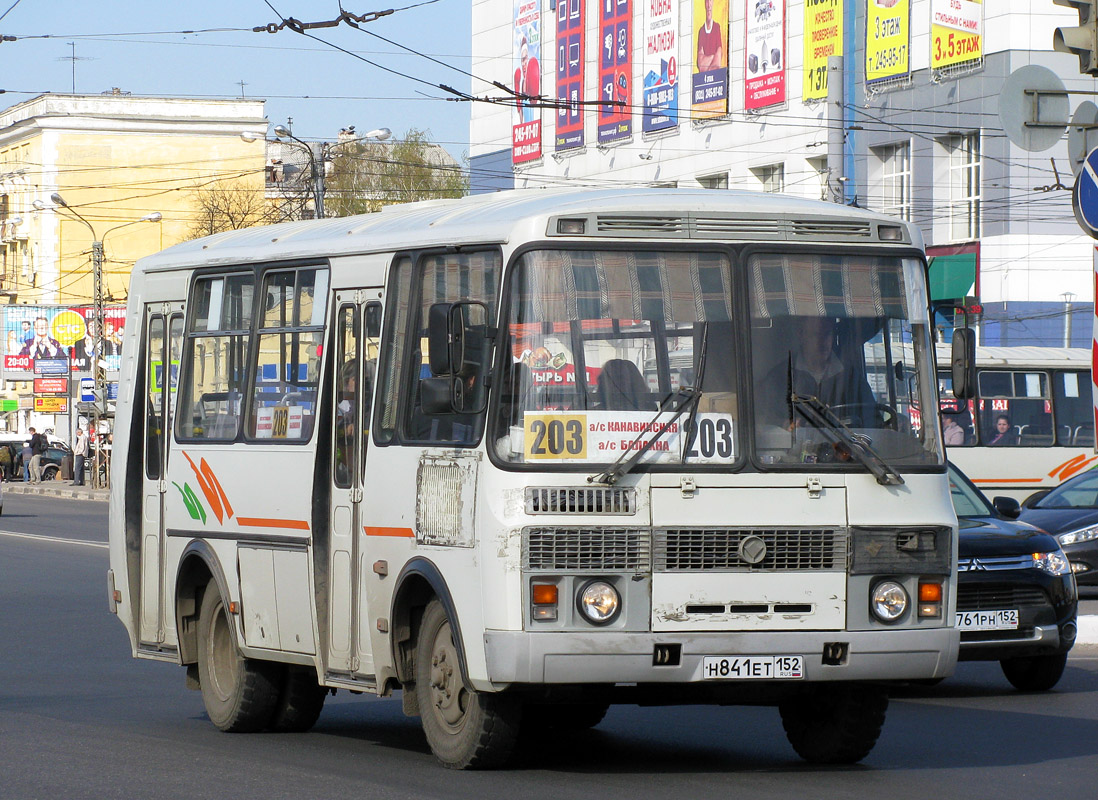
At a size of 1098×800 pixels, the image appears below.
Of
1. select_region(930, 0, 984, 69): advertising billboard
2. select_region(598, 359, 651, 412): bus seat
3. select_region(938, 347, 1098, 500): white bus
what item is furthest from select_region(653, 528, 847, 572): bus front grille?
select_region(930, 0, 984, 69): advertising billboard

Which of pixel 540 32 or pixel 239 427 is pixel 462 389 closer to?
pixel 239 427

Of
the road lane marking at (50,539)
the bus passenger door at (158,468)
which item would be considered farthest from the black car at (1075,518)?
the road lane marking at (50,539)

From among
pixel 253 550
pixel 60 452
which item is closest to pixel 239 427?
pixel 253 550

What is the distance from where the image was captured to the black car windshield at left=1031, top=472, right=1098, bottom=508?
21.1m

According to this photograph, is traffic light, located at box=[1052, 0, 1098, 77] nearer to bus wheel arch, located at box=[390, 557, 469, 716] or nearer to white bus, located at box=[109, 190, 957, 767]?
white bus, located at box=[109, 190, 957, 767]

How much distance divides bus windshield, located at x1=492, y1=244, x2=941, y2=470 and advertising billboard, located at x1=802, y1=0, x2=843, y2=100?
135ft

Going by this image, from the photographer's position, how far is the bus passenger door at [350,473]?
31.1 feet

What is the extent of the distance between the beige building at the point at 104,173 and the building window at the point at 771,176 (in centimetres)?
3395

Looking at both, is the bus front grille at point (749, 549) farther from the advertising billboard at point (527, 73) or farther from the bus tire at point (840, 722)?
the advertising billboard at point (527, 73)

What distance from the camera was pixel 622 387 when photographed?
8.31 meters

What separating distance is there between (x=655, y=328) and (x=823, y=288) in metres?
0.84

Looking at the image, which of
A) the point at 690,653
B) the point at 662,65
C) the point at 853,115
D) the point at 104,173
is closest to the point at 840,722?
the point at 690,653

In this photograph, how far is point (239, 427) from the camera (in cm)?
1062

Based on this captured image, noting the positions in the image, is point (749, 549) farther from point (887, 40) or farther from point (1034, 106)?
point (887, 40)
